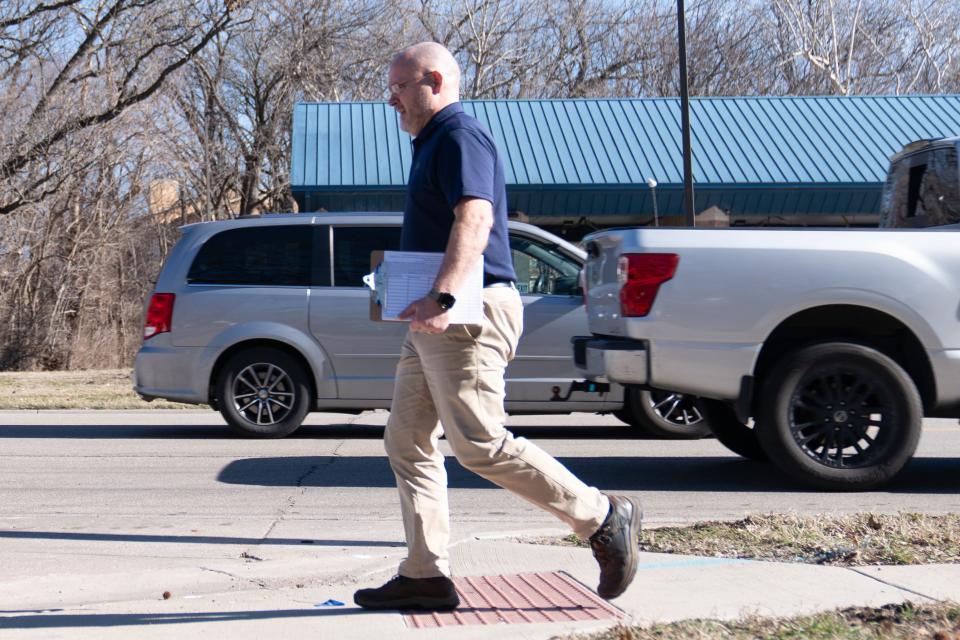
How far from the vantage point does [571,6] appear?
39812 millimetres

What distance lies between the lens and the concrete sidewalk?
13.8 ft

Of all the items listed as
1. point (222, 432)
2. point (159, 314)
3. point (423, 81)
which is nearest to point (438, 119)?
point (423, 81)

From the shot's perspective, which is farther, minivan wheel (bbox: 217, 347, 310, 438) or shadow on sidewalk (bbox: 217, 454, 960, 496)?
minivan wheel (bbox: 217, 347, 310, 438)

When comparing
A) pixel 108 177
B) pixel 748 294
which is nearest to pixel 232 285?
pixel 748 294

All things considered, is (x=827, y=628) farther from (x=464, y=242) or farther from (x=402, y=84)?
(x=402, y=84)

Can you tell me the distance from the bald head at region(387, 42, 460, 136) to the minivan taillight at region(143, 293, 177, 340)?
624 centimetres

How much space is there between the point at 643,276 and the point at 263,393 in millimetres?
4086

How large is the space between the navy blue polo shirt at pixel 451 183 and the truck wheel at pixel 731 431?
15.4 feet

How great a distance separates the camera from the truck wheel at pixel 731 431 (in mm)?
8789

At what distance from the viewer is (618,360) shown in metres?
7.50

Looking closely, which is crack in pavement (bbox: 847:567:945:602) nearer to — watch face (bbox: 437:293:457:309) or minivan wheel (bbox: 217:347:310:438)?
watch face (bbox: 437:293:457:309)

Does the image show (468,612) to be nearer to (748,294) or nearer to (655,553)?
(655,553)

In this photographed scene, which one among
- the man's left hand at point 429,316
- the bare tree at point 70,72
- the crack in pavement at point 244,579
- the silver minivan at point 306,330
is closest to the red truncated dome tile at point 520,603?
the crack in pavement at point 244,579

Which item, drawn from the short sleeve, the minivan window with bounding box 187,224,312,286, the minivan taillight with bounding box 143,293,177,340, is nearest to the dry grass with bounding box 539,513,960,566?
the short sleeve
